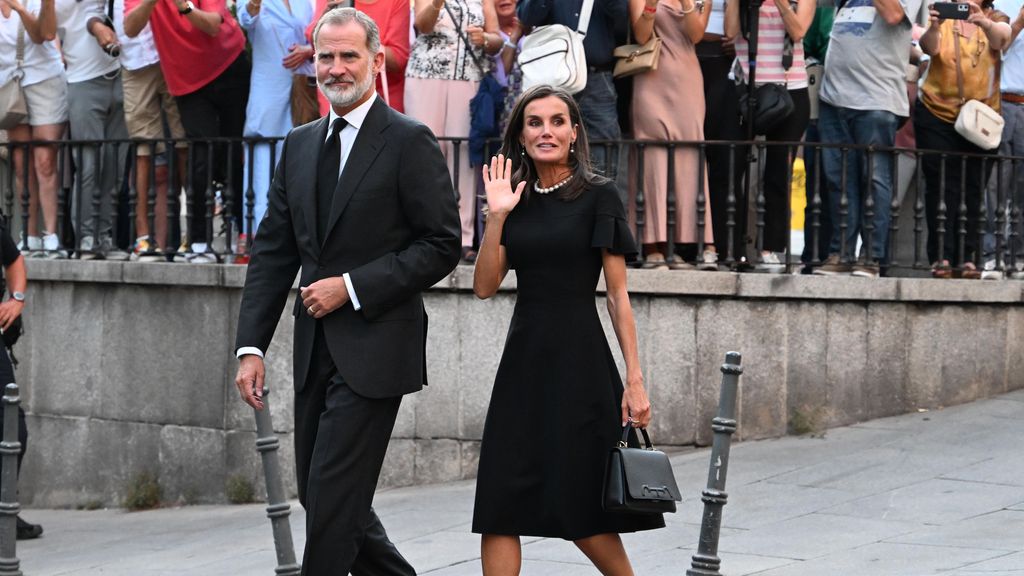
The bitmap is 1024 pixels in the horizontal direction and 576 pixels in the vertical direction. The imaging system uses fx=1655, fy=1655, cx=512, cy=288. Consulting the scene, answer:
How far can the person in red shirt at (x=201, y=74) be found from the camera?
36.3 feet

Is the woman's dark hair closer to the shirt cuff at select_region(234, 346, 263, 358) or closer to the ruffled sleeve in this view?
the ruffled sleeve

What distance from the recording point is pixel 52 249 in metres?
11.7

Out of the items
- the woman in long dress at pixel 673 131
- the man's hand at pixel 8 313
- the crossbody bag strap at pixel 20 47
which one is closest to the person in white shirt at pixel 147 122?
the crossbody bag strap at pixel 20 47

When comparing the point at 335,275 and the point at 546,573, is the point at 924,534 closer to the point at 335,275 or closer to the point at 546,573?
the point at 546,573

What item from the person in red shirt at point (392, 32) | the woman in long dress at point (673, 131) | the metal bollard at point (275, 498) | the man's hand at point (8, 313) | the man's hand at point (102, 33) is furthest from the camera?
the man's hand at point (102, 33)

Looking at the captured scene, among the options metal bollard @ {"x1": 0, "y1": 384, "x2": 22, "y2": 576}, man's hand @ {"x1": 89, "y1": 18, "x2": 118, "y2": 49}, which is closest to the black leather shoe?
metal bollard @ {"x1": 0, "y1": 384, "x2": 22, "y2": 576}

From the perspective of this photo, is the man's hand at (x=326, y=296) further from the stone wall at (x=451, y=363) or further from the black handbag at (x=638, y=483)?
the stone wall at (x=451, y=363)

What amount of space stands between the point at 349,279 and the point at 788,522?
3.63m

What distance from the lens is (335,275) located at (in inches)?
226

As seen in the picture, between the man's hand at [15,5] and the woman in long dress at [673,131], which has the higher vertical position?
the man's hand at [15,5]

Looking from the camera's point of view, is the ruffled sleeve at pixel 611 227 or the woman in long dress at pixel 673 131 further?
the woman in long dress at pixel 673 131

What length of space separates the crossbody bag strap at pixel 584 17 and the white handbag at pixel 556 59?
Answer: 0.12 ft

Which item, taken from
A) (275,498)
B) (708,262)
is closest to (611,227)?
(275,498)

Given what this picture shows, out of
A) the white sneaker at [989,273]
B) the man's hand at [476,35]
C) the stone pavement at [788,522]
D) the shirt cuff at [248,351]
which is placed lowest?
the stone pavement at [788,522]
